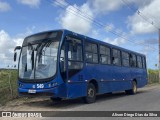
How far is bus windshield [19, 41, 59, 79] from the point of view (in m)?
13.3

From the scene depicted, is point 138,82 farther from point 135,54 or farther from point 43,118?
point 43,118

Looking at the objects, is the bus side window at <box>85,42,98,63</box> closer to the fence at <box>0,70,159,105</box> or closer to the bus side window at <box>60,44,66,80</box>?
the bus side window at <box>60,44,66,80</box>

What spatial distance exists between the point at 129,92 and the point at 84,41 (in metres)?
8.82

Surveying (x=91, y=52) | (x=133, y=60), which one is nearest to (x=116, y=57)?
(x=91, y=52)

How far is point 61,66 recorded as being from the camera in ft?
43.8

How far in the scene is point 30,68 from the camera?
45.2ft

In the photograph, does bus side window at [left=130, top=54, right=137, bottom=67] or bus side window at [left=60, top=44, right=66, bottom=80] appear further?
bus side window at [left=130, top=54, right=137, bottom=67]

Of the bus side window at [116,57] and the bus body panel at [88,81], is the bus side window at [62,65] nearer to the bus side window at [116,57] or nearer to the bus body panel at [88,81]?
the bus body panel at [88,81]

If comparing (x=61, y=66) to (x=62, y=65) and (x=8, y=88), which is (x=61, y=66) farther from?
(x=8, y=88)

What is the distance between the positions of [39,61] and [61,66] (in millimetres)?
997

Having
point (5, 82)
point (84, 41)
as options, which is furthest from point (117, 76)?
point (5, 82)

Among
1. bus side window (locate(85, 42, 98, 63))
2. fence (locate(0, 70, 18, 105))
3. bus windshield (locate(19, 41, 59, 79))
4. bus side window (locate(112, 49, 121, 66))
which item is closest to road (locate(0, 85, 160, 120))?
fence (locate(0, 70, 18, 105))

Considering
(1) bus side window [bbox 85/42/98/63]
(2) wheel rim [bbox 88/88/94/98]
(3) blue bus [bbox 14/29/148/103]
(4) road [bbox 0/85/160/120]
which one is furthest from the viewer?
(1) bus side window [bbox 85/42/98/63]

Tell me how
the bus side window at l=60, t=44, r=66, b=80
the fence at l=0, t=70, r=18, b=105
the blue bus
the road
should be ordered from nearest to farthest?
the road → the blue bus → the bus side window at l=60, t=44, r=66, b=80 → the fence at l=0, t=70, r=18, b=105
